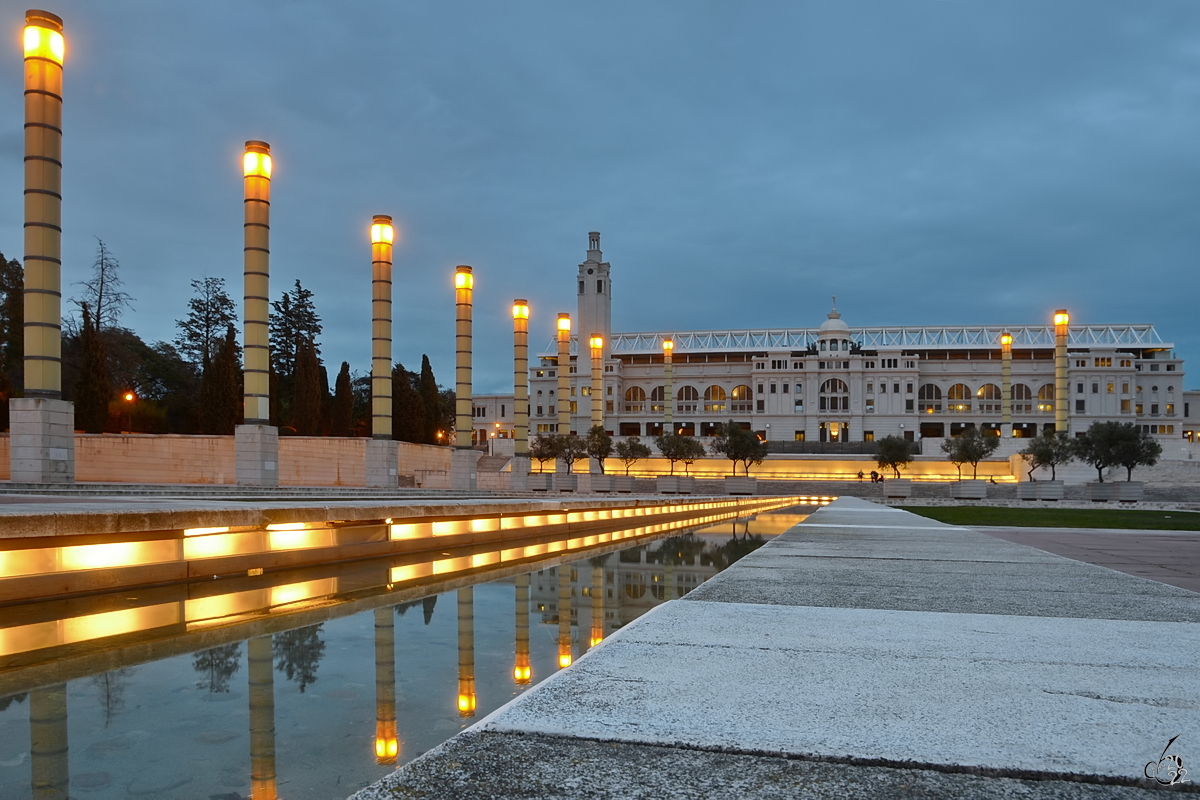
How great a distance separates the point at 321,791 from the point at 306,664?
171 cm

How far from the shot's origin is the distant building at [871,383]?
315 feet

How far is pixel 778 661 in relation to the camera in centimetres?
327

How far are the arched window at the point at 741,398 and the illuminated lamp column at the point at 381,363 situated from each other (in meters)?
71.4

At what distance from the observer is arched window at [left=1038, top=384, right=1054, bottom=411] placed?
321 feet

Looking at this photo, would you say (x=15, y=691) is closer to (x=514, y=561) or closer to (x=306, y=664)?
(x=306, y=664)

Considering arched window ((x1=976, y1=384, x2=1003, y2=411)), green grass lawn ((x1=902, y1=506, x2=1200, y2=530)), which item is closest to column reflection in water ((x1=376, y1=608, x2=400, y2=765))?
green grass lawn ((x1=902, y1=506, x2=1200, y2=530))

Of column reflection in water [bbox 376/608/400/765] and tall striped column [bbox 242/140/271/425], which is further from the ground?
tall striped column [bbox 242/140/271/425]

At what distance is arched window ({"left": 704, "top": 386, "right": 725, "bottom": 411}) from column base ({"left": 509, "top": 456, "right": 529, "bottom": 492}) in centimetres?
5956

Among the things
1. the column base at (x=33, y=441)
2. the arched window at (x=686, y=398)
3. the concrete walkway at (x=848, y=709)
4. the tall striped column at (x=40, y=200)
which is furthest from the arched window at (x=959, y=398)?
the concrete walkway at (x=848, y=709)

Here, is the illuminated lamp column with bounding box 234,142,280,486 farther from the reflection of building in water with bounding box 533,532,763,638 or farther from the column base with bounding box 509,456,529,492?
the reflection of building in water with bounding box 533,532,763,638

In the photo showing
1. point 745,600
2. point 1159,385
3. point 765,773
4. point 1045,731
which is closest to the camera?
point 765,773

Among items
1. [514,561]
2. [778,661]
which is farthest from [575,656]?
[514,561]

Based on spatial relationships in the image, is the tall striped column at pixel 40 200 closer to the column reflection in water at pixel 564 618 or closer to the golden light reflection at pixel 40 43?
the golden light reflection at pixel 40 43

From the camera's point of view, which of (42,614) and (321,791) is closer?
(321,791)
